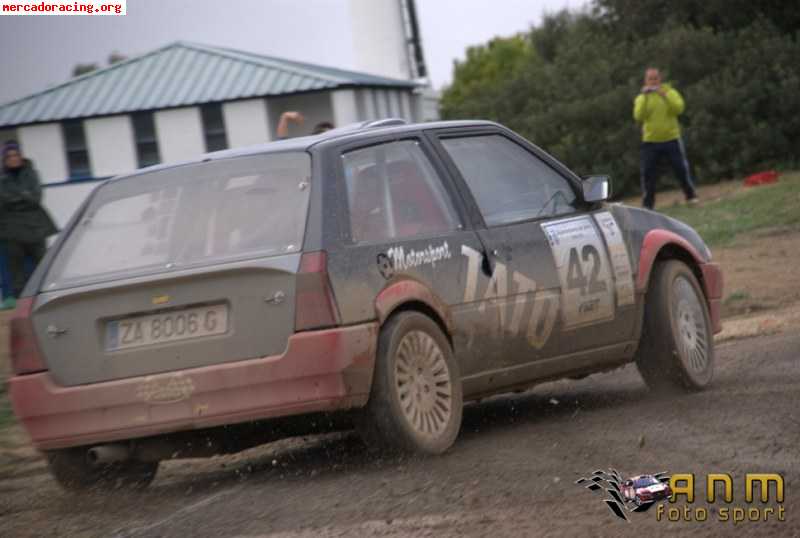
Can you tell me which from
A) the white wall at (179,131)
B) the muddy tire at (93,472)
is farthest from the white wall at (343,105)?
the muddy tire at (93,472)

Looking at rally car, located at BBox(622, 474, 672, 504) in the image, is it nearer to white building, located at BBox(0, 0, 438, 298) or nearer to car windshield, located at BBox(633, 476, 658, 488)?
car windshield, located at BBox(633, 476, 658, 488)

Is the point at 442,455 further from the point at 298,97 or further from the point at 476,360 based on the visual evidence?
the point at 298,97

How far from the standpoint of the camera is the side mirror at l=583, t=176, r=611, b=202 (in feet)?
28.2

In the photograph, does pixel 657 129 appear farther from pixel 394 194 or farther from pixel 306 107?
pixel 306 107

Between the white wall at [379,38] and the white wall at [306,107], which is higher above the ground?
A: the white wall at [379,38]

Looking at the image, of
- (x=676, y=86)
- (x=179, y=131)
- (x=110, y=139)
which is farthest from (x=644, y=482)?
(x=110, y=139)

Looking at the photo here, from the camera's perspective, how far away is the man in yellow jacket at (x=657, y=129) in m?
22.8

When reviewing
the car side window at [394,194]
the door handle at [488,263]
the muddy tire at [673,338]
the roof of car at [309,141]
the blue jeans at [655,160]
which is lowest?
the blue jeans at [655,160]

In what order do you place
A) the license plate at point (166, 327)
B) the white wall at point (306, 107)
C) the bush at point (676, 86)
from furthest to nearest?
the white wall at point (306, 107) < the bush at point (676, 86) < the license plate at point (166, 327)

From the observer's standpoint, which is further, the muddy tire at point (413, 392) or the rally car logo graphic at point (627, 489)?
the muddy tire at point (413, 392)

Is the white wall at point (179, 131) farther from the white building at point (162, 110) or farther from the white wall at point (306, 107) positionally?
the white wall at point (306, 107)

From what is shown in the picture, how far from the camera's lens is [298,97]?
40.8 meters

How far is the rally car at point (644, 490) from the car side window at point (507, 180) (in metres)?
2.09

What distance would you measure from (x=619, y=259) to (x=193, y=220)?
2.50 meters
